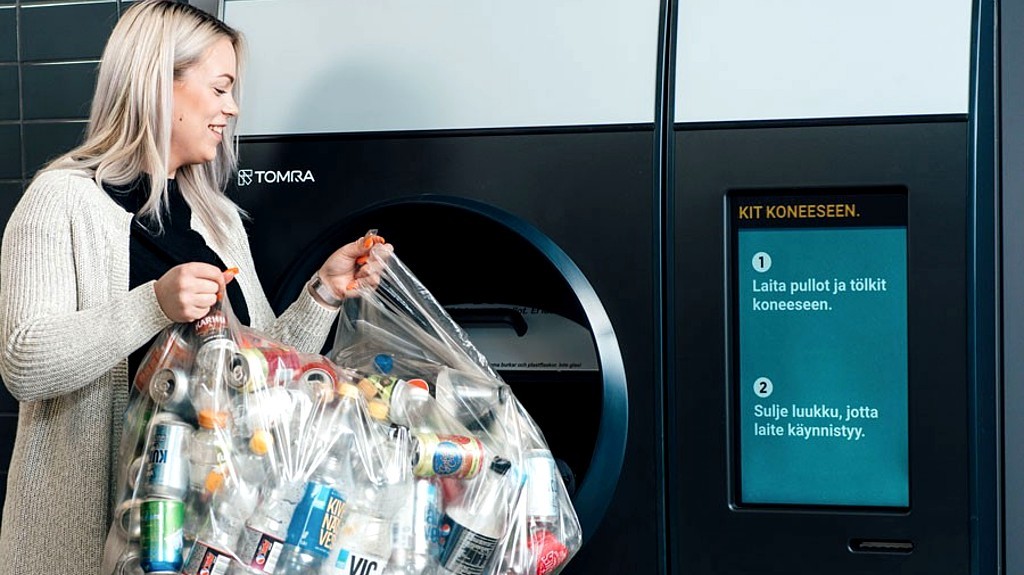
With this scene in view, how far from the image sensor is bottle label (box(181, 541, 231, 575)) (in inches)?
45.1

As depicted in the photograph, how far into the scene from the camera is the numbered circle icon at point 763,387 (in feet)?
5.28

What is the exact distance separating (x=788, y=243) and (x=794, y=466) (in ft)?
1.04

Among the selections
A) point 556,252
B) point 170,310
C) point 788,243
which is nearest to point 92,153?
point 170,310

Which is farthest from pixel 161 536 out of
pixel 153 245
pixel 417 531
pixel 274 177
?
pixel 274 177

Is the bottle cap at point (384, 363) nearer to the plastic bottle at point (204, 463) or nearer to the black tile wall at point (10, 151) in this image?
the plastic bottle at point (204, 463)

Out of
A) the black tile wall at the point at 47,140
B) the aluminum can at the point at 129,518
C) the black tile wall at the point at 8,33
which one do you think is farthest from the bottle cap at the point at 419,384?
the black tile wall at the point at 8,33

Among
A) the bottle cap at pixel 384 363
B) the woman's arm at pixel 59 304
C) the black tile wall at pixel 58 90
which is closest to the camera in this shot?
the woman's arm at pixel 59 304

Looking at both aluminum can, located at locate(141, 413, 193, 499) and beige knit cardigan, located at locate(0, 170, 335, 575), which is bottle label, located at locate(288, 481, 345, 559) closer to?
aluminum can, located at locate(141, 413, 193, 499)

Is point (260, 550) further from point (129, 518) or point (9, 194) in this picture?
point (9, 194)

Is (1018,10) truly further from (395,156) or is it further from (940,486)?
(395,156)

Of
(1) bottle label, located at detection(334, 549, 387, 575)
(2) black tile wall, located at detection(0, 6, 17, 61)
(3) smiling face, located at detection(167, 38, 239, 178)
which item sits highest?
(2) black tile wall, located at detection(0, 6, 17, 61)

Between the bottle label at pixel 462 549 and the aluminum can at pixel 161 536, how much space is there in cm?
28

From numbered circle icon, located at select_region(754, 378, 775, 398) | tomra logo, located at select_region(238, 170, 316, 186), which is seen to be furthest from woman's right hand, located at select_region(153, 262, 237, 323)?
numbered circle icon, located at select_region(754, 378, 775, 398)

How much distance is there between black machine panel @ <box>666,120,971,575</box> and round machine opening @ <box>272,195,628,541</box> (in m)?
0.17
